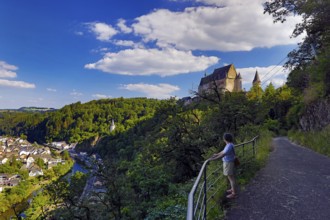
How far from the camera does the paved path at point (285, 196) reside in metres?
4.36

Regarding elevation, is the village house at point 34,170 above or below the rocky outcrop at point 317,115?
below

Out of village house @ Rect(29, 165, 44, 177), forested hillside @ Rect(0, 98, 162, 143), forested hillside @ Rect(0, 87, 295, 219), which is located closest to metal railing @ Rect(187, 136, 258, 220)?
forested hillside @ Rect(0, 87, 295, 219)

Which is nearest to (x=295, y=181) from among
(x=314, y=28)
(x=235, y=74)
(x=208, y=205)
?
(x=208, y=205)

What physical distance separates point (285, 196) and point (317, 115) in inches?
495

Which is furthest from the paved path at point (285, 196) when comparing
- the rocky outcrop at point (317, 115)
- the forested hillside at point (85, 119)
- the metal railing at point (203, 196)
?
the forested hillside at point (85, 119)

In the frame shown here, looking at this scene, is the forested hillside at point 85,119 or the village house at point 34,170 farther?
the forested hillside at point 85,119

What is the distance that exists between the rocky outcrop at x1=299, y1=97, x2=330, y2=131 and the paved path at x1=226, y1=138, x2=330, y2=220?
7308 mm

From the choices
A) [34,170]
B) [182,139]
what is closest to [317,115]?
[182,139]

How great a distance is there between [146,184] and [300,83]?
14257mm

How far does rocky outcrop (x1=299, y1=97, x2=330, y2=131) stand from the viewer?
14.0m

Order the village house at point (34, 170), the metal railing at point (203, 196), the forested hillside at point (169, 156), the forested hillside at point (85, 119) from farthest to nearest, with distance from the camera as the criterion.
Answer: the forested hillside at point (85, 119), the village house at point (34, 170), the forested hillside at point (169, 156), the metal railing at point (203, 196)

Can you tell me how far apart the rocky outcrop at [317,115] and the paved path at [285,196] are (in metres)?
7.31

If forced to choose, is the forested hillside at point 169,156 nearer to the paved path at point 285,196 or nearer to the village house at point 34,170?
the paved path at point 285,196

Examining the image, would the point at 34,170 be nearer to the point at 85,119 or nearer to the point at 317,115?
the point at 85,119
